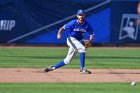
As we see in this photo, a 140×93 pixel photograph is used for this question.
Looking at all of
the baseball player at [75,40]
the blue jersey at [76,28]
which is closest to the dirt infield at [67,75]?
the baseball player at [75,40]

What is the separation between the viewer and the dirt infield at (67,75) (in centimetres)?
1395

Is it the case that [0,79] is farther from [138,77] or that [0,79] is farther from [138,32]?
[138,32]

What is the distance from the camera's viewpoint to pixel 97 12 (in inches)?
1262

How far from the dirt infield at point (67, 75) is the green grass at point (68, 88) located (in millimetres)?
943

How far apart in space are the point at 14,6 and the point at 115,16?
6091mm

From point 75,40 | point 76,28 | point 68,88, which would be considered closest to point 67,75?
point 75,40

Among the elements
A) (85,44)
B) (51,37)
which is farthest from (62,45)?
(85,44)

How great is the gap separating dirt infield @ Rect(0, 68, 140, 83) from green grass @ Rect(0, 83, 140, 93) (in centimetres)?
94

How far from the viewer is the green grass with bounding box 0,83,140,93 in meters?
11.6

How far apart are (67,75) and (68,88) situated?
308cm

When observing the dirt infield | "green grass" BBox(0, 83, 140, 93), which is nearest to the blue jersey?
the dirt infield

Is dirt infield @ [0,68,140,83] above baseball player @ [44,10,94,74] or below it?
below

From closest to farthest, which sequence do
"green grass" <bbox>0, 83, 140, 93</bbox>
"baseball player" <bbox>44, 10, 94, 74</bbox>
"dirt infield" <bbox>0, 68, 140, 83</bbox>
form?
1. "green grass" <bbox>0, 83, 140, 93</bbox>
2. "dirt infield" <bbox>0, 68, 140, 83</bbox>
3. "baseball player" <bbox>44, 10, 94, 74</bbox>

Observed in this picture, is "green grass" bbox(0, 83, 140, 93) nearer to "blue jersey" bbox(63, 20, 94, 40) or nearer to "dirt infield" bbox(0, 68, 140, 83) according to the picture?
"dirt infield" bbox(0, 68, 140, 83)
